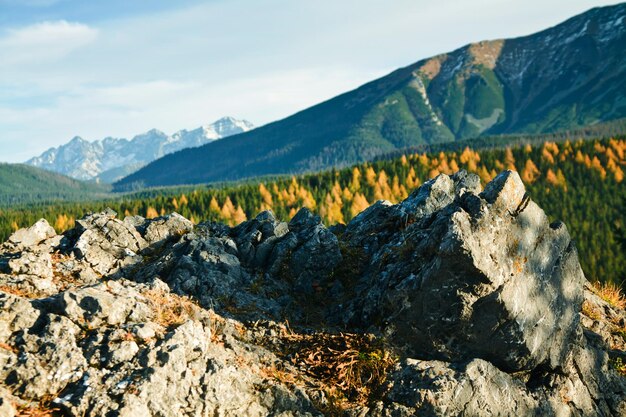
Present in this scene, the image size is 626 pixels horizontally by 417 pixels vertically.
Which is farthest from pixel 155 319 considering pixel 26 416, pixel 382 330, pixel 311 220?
pixel 311 220

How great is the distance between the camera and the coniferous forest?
14438 centimetres

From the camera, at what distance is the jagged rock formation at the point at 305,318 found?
32.2 feet

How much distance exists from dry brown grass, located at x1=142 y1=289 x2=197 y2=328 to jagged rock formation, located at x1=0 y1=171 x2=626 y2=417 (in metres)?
0.05

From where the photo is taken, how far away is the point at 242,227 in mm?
19250

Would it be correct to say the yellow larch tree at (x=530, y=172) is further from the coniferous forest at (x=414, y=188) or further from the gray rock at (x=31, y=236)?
the gray rock at (x=31, y=236)

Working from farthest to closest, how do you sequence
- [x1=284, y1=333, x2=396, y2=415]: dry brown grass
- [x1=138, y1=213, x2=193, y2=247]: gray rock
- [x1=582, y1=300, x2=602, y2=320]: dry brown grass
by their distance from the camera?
1. [x1=138, y1=213, x2=193, y2=247]: gray rock
2. [x1=582, y1=300, x2=602, y2=320]: dry brown grass
3. [x1=284, y1=333, x2=396, y2=415]: dry brown grass

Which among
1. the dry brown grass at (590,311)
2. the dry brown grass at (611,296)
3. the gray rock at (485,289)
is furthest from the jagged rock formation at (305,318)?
the dry brown grass at (611,296)

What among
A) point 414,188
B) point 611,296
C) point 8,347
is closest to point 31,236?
point 8,347

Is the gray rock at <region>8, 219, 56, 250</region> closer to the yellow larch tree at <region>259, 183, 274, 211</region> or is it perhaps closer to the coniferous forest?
the coniferous forest

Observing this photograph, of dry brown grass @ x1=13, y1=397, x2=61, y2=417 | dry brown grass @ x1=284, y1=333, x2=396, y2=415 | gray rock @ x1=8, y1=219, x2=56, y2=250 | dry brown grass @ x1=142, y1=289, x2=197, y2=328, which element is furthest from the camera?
gray rock @ x1=8, y1=219, x2=56, y2=250

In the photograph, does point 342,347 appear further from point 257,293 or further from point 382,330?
point 257,293

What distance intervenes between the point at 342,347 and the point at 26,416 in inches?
276

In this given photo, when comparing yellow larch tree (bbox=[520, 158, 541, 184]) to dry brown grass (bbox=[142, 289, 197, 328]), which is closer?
dry brown grass (bbox=[142, 289, 197, 328])

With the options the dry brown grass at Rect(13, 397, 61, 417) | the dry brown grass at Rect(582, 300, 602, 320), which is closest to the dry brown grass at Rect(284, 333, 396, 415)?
the dry brown grass at Rect(13, 397, 61, 417)
